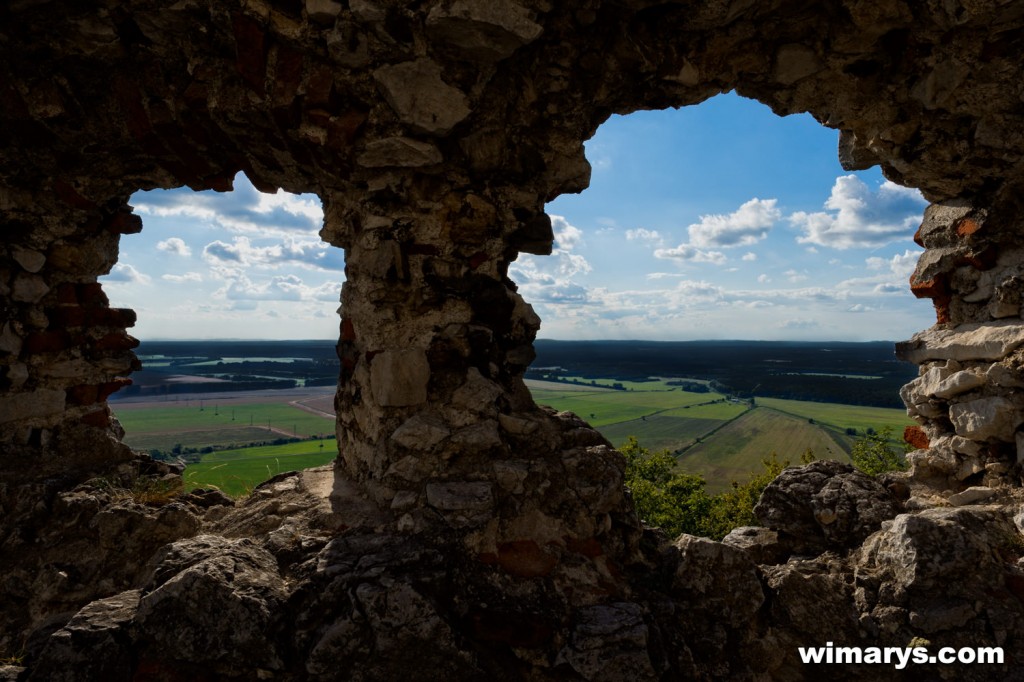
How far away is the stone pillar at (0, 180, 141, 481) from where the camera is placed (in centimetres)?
370

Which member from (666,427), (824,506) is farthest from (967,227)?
(666,427)

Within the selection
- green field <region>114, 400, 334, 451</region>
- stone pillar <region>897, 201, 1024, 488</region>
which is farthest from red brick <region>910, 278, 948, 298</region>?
green field <region>114, 400, 334, 451</region>

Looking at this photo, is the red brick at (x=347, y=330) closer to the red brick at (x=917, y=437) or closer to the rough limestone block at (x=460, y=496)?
the rough limestone block at (x=460, y=496)

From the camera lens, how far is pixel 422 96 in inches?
112

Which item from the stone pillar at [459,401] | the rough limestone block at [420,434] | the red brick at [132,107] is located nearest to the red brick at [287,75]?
the stone pillar at [459,401]

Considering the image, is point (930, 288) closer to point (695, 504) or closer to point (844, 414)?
point (695, 504)

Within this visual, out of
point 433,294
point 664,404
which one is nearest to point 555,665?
point 433,294

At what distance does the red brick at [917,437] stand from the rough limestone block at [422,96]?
431cm

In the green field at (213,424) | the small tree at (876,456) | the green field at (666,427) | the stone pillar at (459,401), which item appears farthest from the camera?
the green field at (213,424)

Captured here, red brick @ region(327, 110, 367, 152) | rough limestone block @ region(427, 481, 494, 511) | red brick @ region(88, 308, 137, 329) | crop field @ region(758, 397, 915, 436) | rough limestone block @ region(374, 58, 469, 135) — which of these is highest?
rough limestone block @ region(374, 58, 469, 135)

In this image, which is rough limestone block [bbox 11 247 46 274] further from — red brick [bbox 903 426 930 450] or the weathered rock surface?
red brick [bbox 903 426 930 450]

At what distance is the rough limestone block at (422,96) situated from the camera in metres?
2.80

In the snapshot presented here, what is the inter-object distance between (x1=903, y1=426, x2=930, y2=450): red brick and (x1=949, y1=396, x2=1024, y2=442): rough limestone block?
548 millimetres

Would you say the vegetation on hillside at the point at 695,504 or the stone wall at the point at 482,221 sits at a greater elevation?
the stone wall at the point at 482,221
